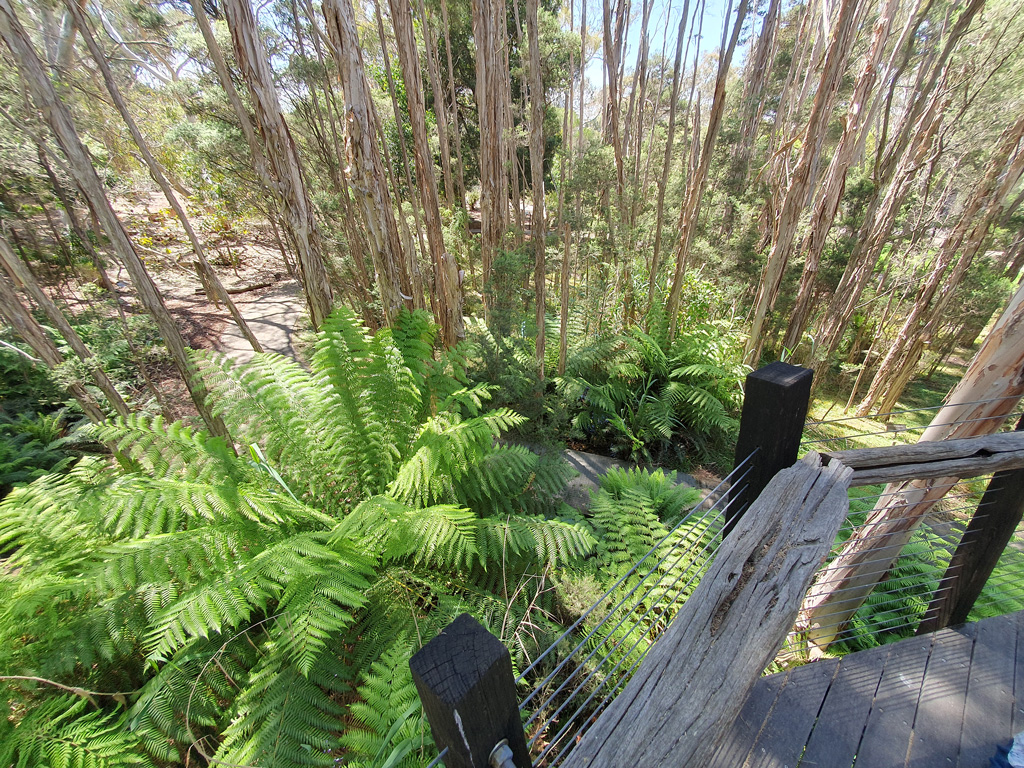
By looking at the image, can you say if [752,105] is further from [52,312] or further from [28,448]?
[28,448]

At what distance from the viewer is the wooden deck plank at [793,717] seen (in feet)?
3.56

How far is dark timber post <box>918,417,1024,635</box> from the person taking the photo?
1259mm

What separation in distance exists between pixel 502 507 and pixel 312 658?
1.19 m

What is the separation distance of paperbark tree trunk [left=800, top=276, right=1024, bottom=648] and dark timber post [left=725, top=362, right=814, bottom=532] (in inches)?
22.9

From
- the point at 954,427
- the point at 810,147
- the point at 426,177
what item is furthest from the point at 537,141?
the point at 954,427

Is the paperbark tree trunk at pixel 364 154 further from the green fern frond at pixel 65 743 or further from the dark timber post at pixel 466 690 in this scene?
the dark timber post at pixel 466 690

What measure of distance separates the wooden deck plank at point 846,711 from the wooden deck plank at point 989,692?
221 mm

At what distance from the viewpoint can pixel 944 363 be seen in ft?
26.5

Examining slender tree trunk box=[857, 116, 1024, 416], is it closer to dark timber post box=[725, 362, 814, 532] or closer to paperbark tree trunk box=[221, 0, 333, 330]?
dark timber post box=[725, 362, 814, 532]

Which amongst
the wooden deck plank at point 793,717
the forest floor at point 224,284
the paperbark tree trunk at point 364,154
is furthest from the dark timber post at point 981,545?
the forest floor at point 224,284

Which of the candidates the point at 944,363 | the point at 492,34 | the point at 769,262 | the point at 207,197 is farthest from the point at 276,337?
the point at 944,363

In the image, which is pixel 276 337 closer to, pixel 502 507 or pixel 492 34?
pixel 492 34

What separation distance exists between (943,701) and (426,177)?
3.59 metres

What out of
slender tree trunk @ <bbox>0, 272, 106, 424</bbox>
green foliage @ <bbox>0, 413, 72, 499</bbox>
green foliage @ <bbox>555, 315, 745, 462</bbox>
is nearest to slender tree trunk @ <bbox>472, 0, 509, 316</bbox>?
green foliage @ <bbox>555, 315, 745, 462</bbox>
